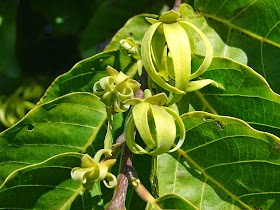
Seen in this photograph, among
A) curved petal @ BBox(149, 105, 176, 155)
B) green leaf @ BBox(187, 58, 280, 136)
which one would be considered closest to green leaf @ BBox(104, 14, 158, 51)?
green leaf @ BBox(187, 58, 280, 136)

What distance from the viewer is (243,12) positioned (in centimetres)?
114

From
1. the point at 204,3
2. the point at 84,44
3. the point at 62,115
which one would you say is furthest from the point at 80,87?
the point at 84,44

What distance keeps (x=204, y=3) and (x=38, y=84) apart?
840mm

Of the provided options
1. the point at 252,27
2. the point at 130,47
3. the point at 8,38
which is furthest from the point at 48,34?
the point at 252,27

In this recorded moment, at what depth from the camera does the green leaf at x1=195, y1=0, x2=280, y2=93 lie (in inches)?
44.1

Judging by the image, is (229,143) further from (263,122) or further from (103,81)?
(103,81)

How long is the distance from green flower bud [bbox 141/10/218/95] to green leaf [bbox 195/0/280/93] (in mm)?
250

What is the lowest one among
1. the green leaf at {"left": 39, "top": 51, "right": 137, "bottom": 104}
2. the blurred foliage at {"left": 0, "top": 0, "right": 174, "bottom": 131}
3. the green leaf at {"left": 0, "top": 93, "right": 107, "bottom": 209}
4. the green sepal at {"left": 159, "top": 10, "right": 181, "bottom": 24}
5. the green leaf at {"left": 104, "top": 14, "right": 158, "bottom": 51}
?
the blurred foliage at {"left": 0, "top": 0, "right": 174, "bottom": 131}

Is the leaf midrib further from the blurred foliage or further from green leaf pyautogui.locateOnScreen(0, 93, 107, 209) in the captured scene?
the blurred foliage

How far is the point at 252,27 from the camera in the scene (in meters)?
1.13

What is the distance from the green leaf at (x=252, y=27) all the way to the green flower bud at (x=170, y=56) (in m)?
0.25

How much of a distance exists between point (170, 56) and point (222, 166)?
197 millimetres

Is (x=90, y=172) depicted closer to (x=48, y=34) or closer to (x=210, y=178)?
(x=210, y=178)

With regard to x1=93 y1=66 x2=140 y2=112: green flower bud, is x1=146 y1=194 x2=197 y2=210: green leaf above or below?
below
